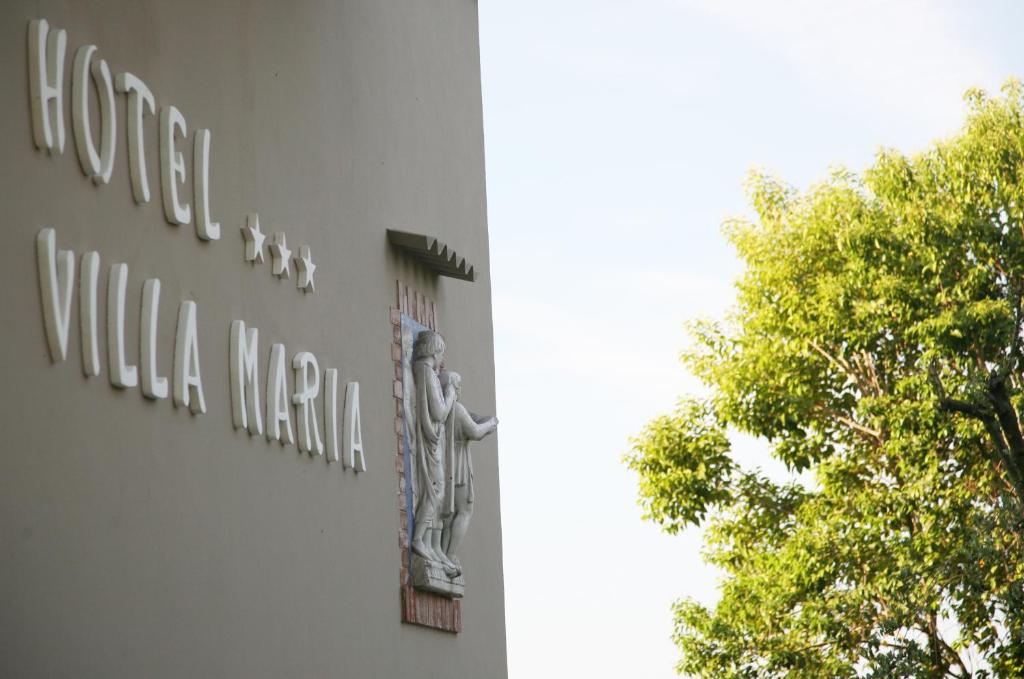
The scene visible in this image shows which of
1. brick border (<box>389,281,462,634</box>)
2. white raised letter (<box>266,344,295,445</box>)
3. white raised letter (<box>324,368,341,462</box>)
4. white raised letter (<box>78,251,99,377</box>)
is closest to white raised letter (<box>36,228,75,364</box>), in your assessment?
white raised letter (<box>78,251,99,377</box>)

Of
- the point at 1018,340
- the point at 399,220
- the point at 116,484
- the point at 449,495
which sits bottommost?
the point at 116,484

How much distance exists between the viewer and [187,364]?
5781mm

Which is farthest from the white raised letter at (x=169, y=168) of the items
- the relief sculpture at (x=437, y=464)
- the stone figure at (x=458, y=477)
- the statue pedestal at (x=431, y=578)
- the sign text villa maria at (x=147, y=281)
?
the stone figure at (x=458, y=477)

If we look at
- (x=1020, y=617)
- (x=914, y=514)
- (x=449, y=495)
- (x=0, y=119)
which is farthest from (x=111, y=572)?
(x=914, y=514)

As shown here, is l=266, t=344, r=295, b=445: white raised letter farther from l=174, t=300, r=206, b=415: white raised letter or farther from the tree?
the tree

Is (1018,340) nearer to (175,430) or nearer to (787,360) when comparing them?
(787,360)

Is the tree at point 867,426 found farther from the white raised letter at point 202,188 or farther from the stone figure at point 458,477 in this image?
the white raised letter at point 202,188

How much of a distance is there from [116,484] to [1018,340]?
11.0 meters

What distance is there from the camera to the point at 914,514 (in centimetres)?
1405

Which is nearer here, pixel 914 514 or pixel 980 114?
pixel 914 514

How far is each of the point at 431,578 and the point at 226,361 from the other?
2438mm

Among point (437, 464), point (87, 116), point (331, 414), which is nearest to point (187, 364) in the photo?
point (87, 116)

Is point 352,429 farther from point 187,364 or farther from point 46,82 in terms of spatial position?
point 46,82

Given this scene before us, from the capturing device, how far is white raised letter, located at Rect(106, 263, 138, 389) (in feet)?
17.1
